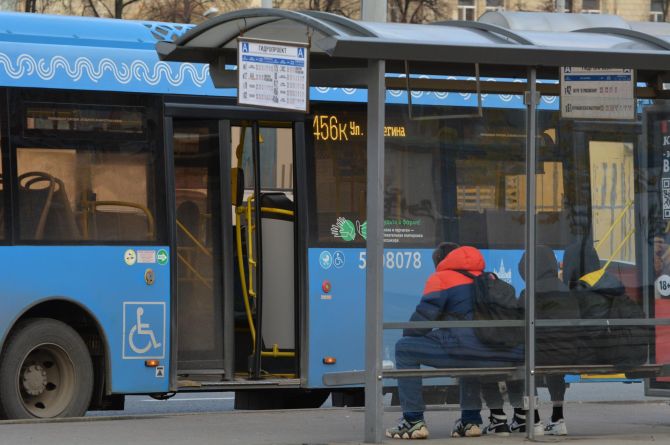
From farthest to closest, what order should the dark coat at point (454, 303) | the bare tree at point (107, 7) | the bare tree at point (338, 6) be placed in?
the bare tree at point (338, 6) < the bare tree at point (107, 7) < the dark coat at point (454, 303)

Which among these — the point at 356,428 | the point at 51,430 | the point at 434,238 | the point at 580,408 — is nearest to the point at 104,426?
the point at 51,430

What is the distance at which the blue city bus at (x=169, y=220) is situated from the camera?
11570 mm

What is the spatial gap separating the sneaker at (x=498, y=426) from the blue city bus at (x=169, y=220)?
4.44 feet

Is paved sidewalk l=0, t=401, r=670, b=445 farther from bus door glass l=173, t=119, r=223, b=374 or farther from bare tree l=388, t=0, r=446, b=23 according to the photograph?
bare tree l=388, t=0, r=446, b=23

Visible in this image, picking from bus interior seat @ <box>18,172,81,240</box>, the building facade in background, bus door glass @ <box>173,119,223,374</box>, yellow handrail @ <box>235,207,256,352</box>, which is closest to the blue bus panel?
bus interior seat @ <box>18,172,81,240</box>

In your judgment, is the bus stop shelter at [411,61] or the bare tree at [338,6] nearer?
the bus stop shelter at [411,61]

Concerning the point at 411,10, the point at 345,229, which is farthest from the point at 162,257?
the point at 411,10

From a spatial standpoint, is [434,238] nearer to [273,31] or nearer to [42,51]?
[273,31]

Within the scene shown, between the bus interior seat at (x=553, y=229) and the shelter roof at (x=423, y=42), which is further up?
the shelter roof at (x=423, y=42)

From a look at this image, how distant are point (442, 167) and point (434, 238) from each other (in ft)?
1.58

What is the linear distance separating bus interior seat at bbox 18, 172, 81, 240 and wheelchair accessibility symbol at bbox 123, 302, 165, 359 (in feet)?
2.48

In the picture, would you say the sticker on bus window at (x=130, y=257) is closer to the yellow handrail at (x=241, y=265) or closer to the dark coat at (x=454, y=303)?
the yellow handrail at (x=241, y=265)

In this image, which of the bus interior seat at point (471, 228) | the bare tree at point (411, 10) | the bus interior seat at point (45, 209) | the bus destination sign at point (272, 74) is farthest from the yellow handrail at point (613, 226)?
the bare tree at point (411, 10)

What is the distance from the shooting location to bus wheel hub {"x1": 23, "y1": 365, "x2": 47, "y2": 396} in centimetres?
1181
